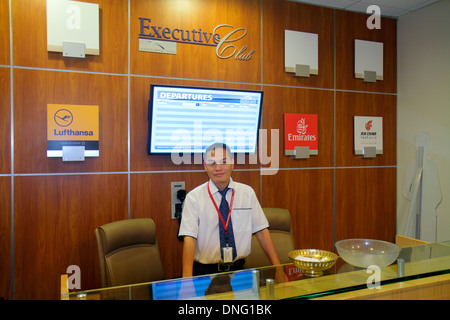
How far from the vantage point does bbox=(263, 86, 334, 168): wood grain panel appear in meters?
3.78

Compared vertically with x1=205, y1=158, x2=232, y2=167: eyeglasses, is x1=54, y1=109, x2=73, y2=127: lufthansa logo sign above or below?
above

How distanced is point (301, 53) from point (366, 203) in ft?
6.49

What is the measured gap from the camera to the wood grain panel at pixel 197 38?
327cm

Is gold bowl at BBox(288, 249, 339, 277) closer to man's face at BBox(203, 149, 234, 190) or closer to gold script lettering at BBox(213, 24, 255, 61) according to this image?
man's face at BBox(203, 149, 234, 190)

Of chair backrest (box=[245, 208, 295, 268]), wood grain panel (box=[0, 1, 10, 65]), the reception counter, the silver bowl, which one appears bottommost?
chair backrest (box=[245, 208, 295, 268])

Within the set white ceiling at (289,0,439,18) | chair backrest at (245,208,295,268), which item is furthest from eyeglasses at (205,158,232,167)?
white ceiling at (289,0,439,18)

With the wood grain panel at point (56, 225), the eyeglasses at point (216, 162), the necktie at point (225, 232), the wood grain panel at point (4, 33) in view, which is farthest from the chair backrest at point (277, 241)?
the wood grain panel at point (4, 33)

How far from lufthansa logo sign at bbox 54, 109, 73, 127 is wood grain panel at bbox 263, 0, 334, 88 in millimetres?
1974

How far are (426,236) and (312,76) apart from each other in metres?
2.31

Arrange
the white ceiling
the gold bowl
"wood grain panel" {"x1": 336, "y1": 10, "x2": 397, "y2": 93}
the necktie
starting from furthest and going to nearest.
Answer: "wood grain panel" {"x1": 336, "y1": 10, "x2": 397, "y2": 93} < the white ceiling < the necktie < the gold bowl

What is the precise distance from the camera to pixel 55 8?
9.68 feet

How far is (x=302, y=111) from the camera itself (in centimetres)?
393

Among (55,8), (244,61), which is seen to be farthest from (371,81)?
(55,8)
